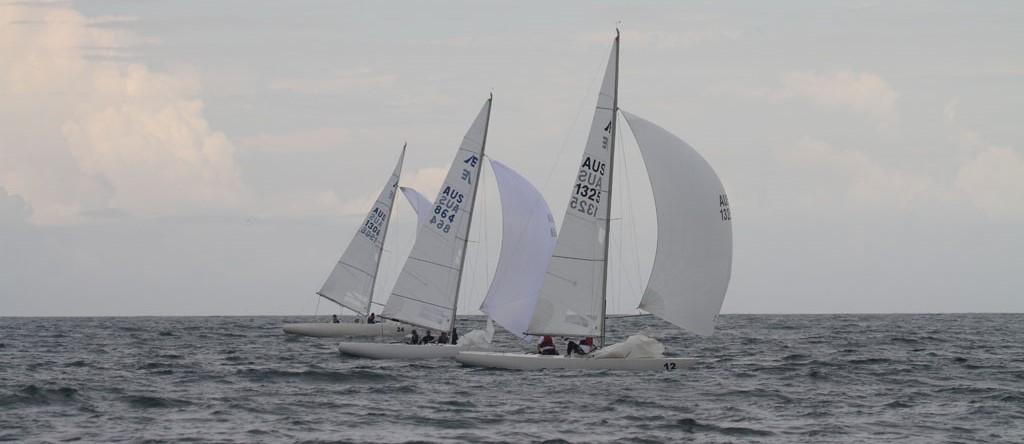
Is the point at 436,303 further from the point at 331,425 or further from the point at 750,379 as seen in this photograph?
the point at 331,425

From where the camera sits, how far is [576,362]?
3303 centimetres

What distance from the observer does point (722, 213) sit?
1268 inches

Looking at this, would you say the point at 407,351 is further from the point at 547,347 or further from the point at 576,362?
the point at 576,362

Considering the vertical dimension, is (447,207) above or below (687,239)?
above

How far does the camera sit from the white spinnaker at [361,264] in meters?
60.2

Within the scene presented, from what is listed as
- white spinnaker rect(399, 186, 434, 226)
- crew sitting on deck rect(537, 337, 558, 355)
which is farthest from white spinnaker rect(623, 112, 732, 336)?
white spinnaker rect(399, 186, 434, 226)

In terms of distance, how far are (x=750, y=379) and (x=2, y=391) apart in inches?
770

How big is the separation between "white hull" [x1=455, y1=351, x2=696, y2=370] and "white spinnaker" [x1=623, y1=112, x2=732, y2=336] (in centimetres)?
156

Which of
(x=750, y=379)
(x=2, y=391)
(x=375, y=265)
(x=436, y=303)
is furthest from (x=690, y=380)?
(x=375, y=265)

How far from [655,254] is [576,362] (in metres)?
3.54

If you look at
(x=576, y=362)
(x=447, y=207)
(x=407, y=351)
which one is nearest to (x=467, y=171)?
(x=447, y=207)

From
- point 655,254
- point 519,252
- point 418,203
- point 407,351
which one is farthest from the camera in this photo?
point 418,203

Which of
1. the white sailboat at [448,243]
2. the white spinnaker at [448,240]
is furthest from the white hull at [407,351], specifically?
the white spinnaker at [448,240]

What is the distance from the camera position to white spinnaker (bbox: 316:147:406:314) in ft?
198
